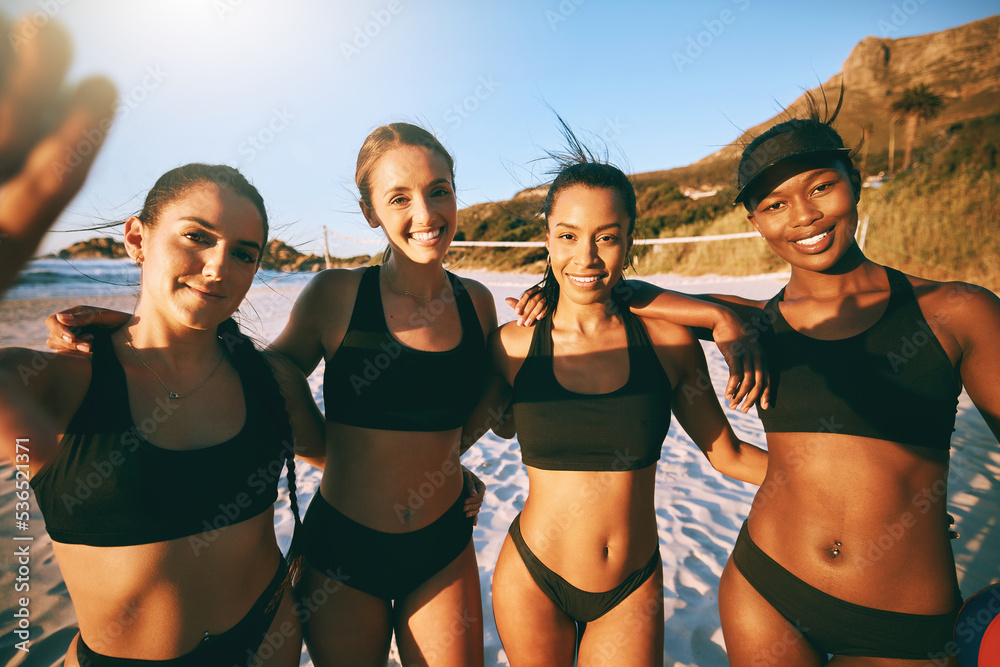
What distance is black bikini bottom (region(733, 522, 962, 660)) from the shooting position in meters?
1.38

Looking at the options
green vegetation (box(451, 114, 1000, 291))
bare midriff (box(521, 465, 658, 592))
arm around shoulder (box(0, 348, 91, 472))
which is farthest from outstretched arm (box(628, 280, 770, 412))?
green vegetation (box(451, 114, 1000, 291))

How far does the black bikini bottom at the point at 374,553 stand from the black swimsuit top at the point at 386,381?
436 millimetres

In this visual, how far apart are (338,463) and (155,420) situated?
71 centimetres

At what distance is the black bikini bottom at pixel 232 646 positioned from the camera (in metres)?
1.26

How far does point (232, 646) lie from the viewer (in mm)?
1392

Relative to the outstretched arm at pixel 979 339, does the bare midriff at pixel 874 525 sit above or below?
below

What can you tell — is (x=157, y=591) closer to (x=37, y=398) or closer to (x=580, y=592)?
(x=37, y=398)

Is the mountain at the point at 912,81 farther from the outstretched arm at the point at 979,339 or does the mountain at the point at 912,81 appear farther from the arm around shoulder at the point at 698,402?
the outstretched arm at the point at 979,339

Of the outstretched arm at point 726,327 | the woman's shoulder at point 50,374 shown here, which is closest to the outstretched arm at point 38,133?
the woman's shoulder at point 50,374

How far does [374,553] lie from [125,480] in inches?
35.7

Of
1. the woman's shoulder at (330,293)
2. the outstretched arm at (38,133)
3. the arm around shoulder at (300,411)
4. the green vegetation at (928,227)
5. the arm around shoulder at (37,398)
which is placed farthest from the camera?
the green vegetation at (928,227)

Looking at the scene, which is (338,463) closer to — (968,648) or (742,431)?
(968,648)

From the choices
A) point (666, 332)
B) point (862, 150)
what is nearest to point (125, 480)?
point (666, 332)

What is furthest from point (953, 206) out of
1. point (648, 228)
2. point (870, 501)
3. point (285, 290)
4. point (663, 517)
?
point (285, 290)
